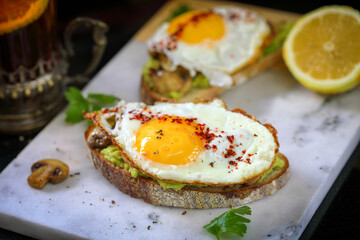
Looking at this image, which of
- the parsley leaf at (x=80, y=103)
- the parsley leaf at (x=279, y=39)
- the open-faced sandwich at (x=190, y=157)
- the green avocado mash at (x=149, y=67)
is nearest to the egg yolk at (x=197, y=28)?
the green avocado mash at (x=149, y=67)

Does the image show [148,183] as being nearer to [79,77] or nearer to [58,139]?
[58,139]

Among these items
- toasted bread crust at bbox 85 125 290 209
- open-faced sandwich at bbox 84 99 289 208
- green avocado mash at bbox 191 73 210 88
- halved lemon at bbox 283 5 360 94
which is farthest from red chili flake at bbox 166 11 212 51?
toasted bread crust at bbox 85 125 290 209

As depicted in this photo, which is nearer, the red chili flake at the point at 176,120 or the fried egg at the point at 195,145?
the fried egg at the point at 195,145

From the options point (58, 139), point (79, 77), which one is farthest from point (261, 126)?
point (79, 77)

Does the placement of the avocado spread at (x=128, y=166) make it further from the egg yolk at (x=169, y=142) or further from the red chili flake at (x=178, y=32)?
the red chili flake at (x=178, y=32)

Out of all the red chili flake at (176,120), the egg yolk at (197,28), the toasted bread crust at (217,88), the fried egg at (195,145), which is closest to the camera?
the fried egg at (195,145)

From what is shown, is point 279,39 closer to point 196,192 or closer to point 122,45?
point 122,45

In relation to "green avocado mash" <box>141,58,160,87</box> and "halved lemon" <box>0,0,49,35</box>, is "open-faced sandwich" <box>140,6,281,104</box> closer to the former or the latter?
"green avocado mash" <box>141,58,160,87</box>
